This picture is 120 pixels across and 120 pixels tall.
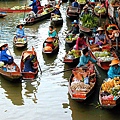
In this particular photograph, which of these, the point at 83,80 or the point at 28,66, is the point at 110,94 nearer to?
the point at 83,80

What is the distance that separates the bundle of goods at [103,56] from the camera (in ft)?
45.9

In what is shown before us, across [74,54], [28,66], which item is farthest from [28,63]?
[74,54]

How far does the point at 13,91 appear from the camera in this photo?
42.6 ft

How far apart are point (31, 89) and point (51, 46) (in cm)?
383

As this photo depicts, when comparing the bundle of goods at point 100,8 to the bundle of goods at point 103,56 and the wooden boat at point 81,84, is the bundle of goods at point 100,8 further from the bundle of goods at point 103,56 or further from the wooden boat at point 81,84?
the wooden boat at point 81,84

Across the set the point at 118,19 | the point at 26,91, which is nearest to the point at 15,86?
the point at 26,91

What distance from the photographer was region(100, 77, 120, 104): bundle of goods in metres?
10.6

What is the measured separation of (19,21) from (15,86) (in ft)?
33.8

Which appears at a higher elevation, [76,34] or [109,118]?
[76,34]

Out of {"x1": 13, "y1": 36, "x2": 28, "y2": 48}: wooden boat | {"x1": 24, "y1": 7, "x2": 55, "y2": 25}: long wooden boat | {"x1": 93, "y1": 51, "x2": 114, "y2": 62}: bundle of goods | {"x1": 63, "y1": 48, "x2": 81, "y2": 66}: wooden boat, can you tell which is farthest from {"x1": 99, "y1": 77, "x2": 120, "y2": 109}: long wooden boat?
{"x1": 24, "y1": 7, "x2": 55, "y2": 25}: long wooden boat

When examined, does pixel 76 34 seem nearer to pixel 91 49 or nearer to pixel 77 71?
pixel 91 49

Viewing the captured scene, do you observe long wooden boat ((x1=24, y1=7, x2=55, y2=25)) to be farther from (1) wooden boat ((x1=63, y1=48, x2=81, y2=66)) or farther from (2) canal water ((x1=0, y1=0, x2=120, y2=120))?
(1) wooden boat ((x1=63, y1=48, x2=81, y2=66))

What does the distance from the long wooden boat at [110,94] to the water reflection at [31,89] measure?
264 cm

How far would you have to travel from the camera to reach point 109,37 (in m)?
16.8
